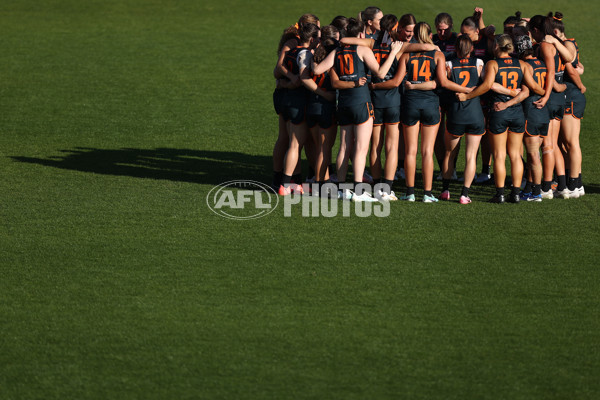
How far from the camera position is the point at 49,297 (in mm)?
6555

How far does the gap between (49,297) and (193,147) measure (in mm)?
5817

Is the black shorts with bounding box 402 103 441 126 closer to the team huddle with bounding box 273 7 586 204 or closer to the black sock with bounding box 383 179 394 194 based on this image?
the team huddle with bounding box 273 7 586 204

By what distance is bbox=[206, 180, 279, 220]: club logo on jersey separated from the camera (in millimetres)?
8805

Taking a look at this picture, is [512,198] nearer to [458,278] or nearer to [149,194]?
[458,278]

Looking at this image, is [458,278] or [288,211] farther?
[288,211]

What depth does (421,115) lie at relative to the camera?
29.9 ft

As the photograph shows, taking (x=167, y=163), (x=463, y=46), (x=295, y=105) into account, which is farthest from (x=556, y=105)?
(x=167, y=163)

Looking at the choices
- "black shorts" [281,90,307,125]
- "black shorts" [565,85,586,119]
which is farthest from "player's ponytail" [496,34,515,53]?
"black shorts" [281,90,307,125]

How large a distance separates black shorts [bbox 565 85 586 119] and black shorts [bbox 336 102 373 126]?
2.40 metres

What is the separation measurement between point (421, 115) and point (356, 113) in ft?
2.43

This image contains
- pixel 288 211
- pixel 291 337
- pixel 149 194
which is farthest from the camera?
pixel 149 194

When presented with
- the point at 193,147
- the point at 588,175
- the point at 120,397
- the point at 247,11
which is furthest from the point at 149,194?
the point at 247,11

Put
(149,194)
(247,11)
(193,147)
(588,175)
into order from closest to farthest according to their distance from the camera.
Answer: (149,194)
(588,175)
(193,147)
(247,11)

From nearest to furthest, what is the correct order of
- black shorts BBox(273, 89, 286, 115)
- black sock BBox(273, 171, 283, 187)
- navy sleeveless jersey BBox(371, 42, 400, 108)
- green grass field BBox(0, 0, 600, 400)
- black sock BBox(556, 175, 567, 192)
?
green grass field BBox(0, 0, 600, 400) → navy sleeveless jersey BBox(371, 42, 400, 108) → black shorts BBox(273, 89, 286, 115) → black sock BBox(556, 175, 567, 192) → black sock BBox(273, 171, 283, 187)
